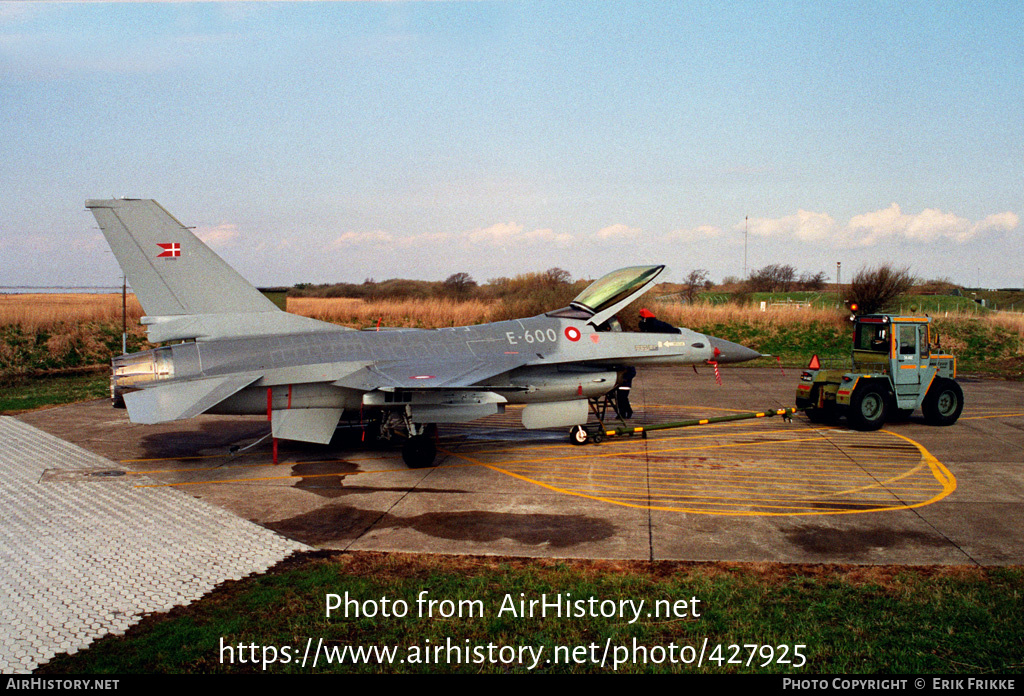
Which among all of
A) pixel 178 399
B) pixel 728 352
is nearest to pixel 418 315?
pixel 728 352

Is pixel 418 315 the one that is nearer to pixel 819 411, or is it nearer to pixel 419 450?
pixel 819 411

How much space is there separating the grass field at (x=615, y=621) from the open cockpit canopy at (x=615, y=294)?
7.10 m

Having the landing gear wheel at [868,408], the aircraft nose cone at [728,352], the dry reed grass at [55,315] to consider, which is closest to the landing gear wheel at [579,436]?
the aircraft nose cone at [728,352]

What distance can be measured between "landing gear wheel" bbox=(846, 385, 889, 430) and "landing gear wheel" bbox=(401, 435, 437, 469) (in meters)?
9.63

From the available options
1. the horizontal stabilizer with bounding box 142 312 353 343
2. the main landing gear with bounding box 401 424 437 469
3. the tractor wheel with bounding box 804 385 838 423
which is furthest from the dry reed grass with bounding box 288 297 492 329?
the main landing gear with bounding box 401 424 437 469

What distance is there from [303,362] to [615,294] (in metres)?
6.42

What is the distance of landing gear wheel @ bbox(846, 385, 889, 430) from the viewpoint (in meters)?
15.0

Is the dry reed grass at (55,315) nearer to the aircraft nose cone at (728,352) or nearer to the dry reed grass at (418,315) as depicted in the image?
the dry reed grass at (418,315)

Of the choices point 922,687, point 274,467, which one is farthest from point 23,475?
point 922,687

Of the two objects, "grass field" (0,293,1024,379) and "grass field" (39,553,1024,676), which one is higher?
"grass field" (0,293,1024,379)

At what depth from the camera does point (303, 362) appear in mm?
11945

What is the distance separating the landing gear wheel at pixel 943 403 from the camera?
15898 millimetres

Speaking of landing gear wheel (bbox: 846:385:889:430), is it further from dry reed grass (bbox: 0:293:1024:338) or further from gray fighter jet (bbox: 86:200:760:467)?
dry reed grass (bbox: 0:293:1024:338)

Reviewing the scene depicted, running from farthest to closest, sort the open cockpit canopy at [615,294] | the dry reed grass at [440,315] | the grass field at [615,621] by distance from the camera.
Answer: the dry reed grass at [440,315], the open cockpit canopy at [615,294], the grass field at [615,621]
